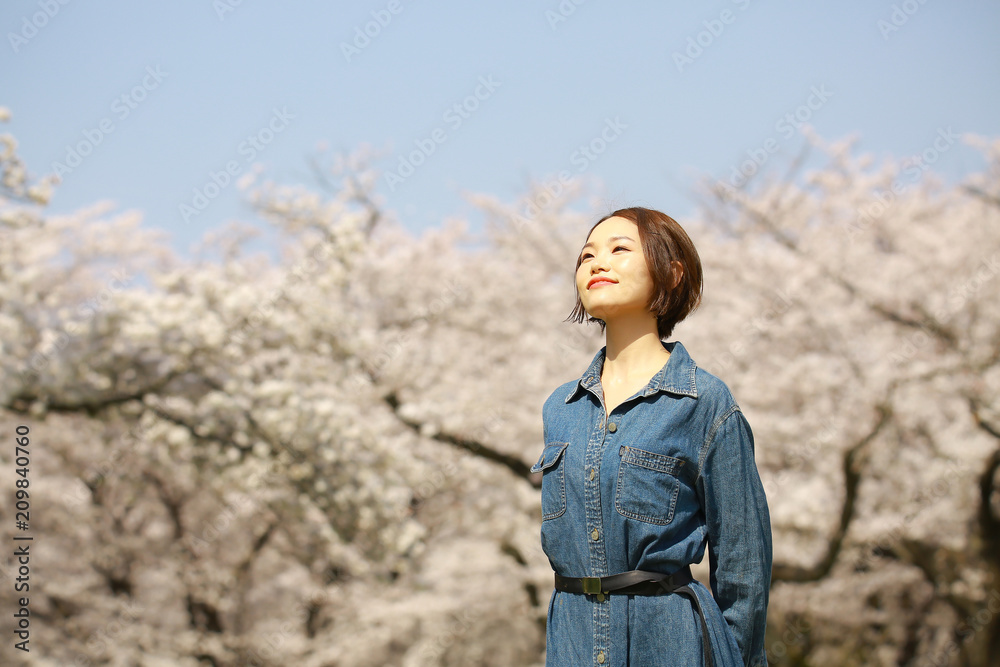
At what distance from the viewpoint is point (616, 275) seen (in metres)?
1.90

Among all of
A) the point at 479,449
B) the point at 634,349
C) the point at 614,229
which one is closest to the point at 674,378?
the point at 634,349

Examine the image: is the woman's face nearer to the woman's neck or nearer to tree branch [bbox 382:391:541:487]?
the woman's neck

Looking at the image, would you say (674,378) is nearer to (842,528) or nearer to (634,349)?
(634,349)

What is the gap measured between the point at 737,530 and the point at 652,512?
205 mm

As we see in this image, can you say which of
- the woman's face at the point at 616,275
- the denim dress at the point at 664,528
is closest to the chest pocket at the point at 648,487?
the denim dress at the point at 664,528

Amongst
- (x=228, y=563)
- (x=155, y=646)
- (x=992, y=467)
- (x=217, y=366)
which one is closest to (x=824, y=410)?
(x=992, y=467)

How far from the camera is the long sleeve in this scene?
1.73 meters

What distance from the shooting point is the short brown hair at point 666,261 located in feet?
6.23

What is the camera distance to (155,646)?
7250 mm

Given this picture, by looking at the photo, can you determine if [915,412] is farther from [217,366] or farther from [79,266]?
[79,266]

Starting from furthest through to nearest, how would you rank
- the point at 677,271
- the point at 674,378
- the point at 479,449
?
the point at 479,449 < the point at 677,271 < the point at 674,378

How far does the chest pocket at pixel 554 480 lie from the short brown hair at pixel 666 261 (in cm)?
41

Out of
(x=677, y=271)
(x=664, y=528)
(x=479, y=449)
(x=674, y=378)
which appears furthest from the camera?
(x=479, y=449)

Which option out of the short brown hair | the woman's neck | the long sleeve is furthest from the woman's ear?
the long sleeve
